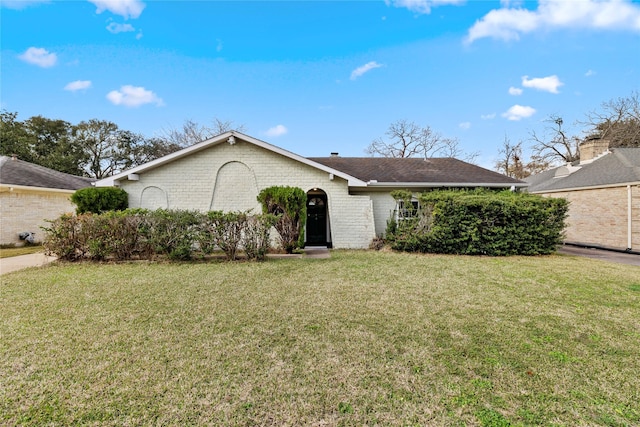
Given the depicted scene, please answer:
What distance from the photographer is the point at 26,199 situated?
12.8 metres

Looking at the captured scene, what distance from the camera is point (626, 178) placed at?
11922 millimetres

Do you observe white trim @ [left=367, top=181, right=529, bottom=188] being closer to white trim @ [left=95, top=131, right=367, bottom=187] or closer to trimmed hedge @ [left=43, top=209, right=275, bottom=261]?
white trim @ [left=95, top=131, right=367, bottom=187]

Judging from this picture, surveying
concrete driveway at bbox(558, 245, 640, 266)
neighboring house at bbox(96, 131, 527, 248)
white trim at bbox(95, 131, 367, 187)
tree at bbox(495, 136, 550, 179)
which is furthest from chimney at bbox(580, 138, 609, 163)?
white trim at bbox(95, 131, 367, 187)

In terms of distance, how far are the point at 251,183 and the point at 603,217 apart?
16620 millimetres

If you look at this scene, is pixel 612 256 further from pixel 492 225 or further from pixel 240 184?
pixel 240 184

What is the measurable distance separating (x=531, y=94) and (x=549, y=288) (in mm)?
18474

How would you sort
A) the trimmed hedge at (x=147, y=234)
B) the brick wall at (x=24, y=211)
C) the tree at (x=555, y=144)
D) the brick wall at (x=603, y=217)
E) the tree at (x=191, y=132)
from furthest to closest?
the tree at (x=191, y=132) < the tree at (x=555, y=144) < the brick wall at (x=24, y=211) < the brick wall at (x=603, y=217) < the trimmed hedge at (x=147, y=234)

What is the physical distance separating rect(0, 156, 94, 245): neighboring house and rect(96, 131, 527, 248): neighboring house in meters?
5.05

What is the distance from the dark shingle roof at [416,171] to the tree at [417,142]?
15.8m

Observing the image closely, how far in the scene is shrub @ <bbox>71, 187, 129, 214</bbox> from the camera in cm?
969

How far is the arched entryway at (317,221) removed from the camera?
12.7 metres

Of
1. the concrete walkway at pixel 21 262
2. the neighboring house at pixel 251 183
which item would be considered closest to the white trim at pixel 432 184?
the neighboring house at pixel 251 183

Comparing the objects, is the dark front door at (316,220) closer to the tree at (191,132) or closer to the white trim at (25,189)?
the white trim at (25,189)

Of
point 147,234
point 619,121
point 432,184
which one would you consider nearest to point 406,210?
point 432,184
